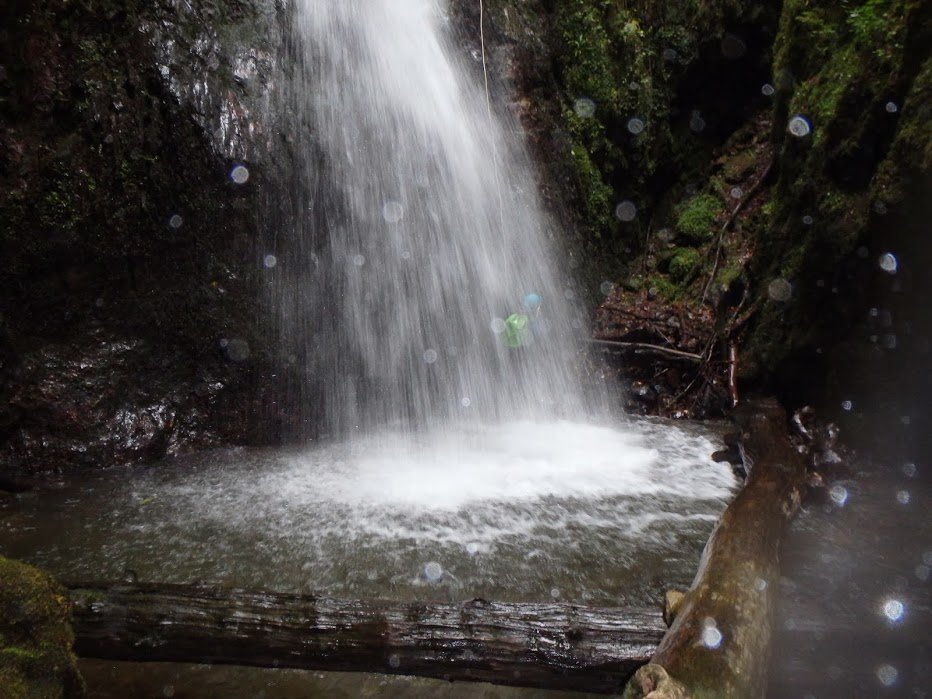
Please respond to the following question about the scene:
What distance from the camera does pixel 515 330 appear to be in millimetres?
6906

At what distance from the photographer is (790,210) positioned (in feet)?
17.7

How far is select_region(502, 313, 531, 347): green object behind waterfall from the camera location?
6.89m

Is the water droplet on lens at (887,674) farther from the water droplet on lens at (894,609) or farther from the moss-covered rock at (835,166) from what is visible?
the moss-covered rock at (835,166)

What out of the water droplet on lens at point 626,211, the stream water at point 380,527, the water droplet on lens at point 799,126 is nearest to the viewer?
the stream water at point 380,527

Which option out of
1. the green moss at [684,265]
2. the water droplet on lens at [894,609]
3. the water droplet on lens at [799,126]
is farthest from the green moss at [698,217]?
the water droplet on lens at [894,609]

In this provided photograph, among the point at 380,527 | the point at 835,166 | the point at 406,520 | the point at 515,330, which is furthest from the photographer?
the point at 515,330

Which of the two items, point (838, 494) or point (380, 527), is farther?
point (838, 494)

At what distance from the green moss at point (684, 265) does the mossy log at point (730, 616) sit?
187 inches

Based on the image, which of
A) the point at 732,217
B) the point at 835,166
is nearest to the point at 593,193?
the point at 732,217

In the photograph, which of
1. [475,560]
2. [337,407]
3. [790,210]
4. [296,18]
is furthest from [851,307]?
[296,18]

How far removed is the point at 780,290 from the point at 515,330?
312 centimetres

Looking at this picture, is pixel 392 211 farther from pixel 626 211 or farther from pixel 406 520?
pixel 626 211

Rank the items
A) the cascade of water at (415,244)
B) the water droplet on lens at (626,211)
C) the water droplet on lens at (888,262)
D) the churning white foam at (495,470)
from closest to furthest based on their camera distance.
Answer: the water droplet on lens at (888,262)
the churning white foam at (495,470)
the cascade of water at (415,244)
the water droplet on lens at (626,211)

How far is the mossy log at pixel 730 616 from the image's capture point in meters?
1.66
